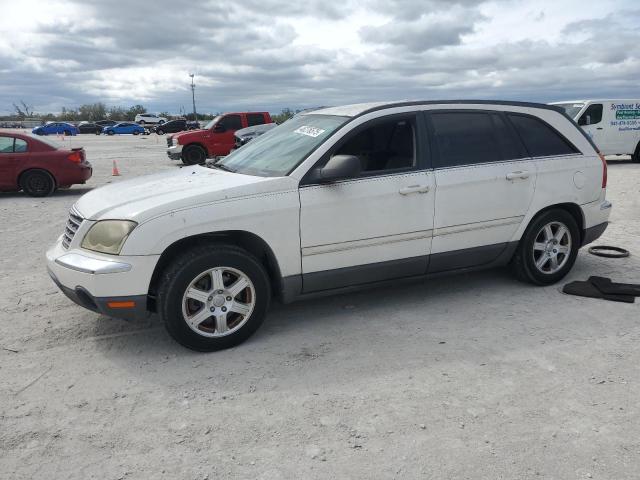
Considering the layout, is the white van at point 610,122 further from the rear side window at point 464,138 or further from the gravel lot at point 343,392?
the gravel lot at point 343,392

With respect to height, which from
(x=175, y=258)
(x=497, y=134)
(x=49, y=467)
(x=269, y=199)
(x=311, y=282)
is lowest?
(x=49, y=467)

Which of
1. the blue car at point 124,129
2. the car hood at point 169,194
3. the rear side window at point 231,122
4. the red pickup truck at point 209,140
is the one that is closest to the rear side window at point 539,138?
the car hood at point 169,194

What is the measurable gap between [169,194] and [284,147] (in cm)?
110

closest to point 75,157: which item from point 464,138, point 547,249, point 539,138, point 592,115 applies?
point 464,138

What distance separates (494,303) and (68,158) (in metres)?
10.0

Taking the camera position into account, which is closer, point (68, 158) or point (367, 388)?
point (367, 388)

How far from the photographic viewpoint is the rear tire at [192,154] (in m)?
18.4

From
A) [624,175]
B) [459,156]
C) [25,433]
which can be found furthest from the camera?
[624,175]

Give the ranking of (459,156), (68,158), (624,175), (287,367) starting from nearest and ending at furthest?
(287,367)
(459,156)
(68,158)
(624,175)

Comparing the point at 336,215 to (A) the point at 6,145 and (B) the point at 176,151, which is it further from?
(B) the point at 176,151

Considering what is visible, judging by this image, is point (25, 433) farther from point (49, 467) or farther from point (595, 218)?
point (595, 218)

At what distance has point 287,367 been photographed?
3.61 metres

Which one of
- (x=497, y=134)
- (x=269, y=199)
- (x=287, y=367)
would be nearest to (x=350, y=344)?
(x=287, y=367)

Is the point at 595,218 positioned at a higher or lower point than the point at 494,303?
higher
